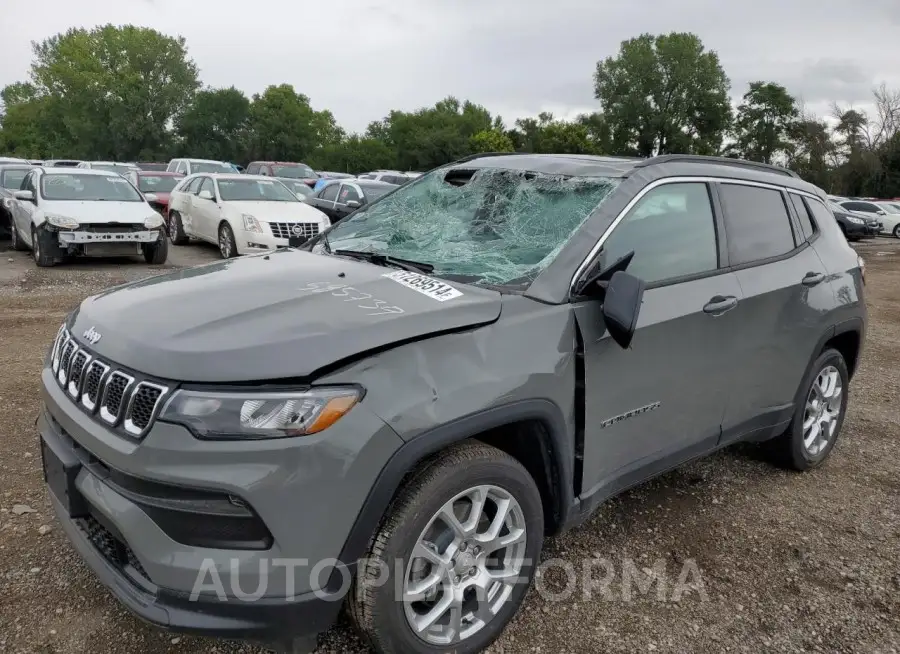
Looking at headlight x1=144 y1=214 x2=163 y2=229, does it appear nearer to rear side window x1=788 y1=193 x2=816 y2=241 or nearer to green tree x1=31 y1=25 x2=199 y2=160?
rear side window x1=788 y1=193 x2=816 y2=241

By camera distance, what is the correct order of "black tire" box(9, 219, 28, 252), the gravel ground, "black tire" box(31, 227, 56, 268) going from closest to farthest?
1. the gravel ground
2. "black tire" box(31, 227, 56, 268)
3. "black tire" box(9, 219, 28, 252)

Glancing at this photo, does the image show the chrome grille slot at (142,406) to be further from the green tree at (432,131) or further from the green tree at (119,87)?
the green tree at (119,87)

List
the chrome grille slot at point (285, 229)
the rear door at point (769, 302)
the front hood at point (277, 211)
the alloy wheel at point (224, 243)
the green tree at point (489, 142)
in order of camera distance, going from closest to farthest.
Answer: the rear door at point (769, 302)
the chrome grille slot at point (285, 229)
the front hood at point (277, 211)
the alloy wheel at point (224, 243)
the green tree at point (489, 142)

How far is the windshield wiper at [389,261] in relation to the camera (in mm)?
2885

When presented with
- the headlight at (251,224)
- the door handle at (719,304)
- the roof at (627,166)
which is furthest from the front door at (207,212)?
the door handle at (719,304)

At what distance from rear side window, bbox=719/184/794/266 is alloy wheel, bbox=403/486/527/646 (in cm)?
173

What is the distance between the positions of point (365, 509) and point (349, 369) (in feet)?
1.34

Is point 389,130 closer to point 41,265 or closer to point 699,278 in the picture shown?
point 41,265

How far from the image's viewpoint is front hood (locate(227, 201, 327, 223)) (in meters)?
11.2

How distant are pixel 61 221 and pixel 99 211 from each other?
1.91 ft

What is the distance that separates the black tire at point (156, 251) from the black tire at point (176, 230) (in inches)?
110

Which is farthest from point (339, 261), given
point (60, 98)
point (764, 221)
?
point (60, 98)

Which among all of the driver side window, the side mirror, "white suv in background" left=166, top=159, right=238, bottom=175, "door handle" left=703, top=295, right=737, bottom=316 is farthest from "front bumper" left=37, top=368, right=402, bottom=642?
"white suv in background" left=166, top=159, right=238, bottom=175

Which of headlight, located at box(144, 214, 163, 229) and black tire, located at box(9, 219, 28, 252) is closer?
headlight, located at box(144, 214, 163, 229)
